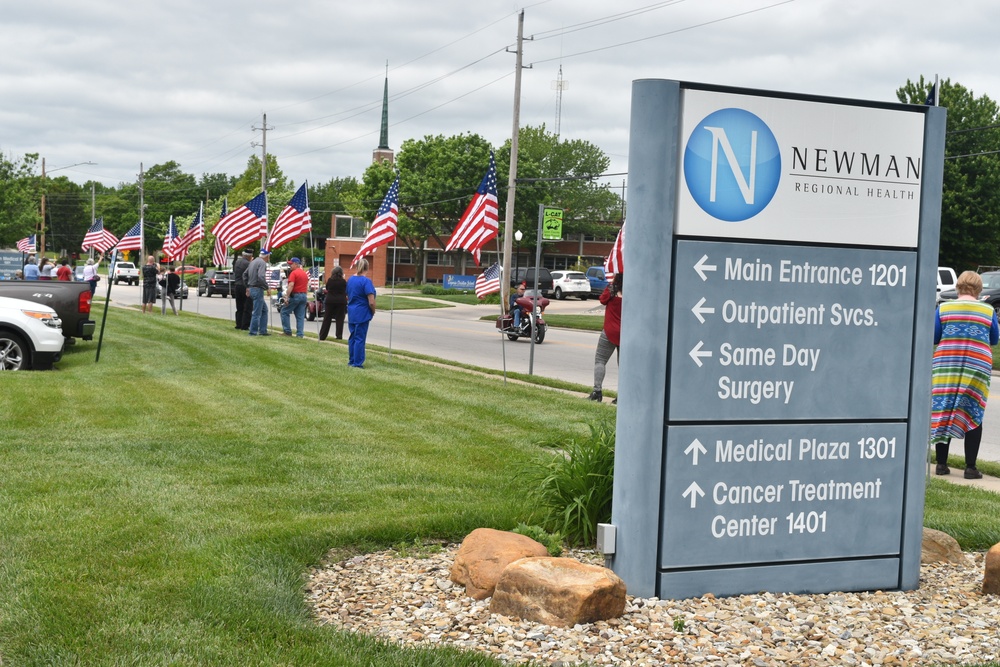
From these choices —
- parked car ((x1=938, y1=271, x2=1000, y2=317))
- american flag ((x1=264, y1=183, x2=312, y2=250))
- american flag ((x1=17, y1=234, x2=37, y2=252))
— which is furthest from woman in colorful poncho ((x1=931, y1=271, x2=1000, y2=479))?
american flag ((x1=17, y1=234, x2=37, y2=252))

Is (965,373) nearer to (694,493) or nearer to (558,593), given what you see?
(694,493)

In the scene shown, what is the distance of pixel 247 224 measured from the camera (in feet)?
93.9

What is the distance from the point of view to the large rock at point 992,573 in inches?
207

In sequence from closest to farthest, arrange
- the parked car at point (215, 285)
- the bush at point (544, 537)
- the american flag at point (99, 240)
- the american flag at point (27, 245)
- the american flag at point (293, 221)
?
the bush at point (544, 537)
the american flag at point (293, 221)
the american flag at point (99, 240)
the american flag at point (27, 245)
the parked car at point (215, 285)

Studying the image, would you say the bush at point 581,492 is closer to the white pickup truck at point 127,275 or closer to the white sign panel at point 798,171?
the white sign panel at point 798,171

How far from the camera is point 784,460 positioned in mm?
5211

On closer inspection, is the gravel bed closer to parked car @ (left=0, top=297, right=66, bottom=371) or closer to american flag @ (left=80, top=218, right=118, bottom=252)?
parked car @ (left=0, top=297, right=66, bottom=371)

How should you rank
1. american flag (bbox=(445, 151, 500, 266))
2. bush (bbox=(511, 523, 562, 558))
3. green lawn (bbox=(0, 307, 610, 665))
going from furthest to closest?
1. american flag (bbox=(445, 151, 500, 266))
2. bush (bbox=(511, 523, 562, 558))
3. green lawn (bbox=(0, 307, 610, 665))

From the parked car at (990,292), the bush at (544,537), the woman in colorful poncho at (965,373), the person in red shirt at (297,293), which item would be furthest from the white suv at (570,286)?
the bush at (544,537)

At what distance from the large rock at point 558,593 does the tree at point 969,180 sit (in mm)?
52269

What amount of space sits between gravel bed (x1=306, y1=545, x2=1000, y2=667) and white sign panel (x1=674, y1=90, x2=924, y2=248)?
175cm

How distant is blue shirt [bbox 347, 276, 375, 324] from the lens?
1705cm

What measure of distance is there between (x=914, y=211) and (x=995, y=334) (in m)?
4.84

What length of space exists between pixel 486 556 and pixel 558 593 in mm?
Answer: 644
